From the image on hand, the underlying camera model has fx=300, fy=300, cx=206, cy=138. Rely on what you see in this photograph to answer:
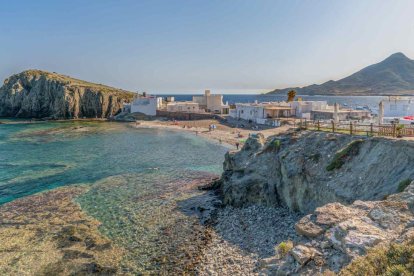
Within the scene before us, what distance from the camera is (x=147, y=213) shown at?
22.3 meters

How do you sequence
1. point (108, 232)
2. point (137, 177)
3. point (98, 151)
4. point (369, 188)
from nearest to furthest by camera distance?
point (369, 188) → point (108, 232) → point (137, 177) → point (98, 151)

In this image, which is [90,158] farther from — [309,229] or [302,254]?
[302,254]

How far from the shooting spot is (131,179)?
3175cm

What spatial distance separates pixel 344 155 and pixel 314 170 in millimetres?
2065

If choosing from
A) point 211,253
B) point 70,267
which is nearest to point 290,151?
point 211,253

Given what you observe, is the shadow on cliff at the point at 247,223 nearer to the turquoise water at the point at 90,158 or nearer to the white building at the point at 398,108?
the turquoise water at the point at 90,158

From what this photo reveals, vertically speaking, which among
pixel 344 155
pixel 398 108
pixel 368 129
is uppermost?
pixel 398 108

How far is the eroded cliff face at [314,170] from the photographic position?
50.0ft

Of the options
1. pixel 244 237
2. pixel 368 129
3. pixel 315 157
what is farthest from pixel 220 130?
pixel 244 237

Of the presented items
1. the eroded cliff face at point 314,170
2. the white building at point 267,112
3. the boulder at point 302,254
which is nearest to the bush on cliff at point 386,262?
the boulder at point 302,254

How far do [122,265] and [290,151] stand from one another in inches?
555

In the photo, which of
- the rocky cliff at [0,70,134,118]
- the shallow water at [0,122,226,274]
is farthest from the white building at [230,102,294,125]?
the rocky cliff at [0,70,134,118]

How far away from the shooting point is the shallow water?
17.6 metres

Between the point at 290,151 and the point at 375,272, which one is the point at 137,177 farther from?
the point at 375,272
